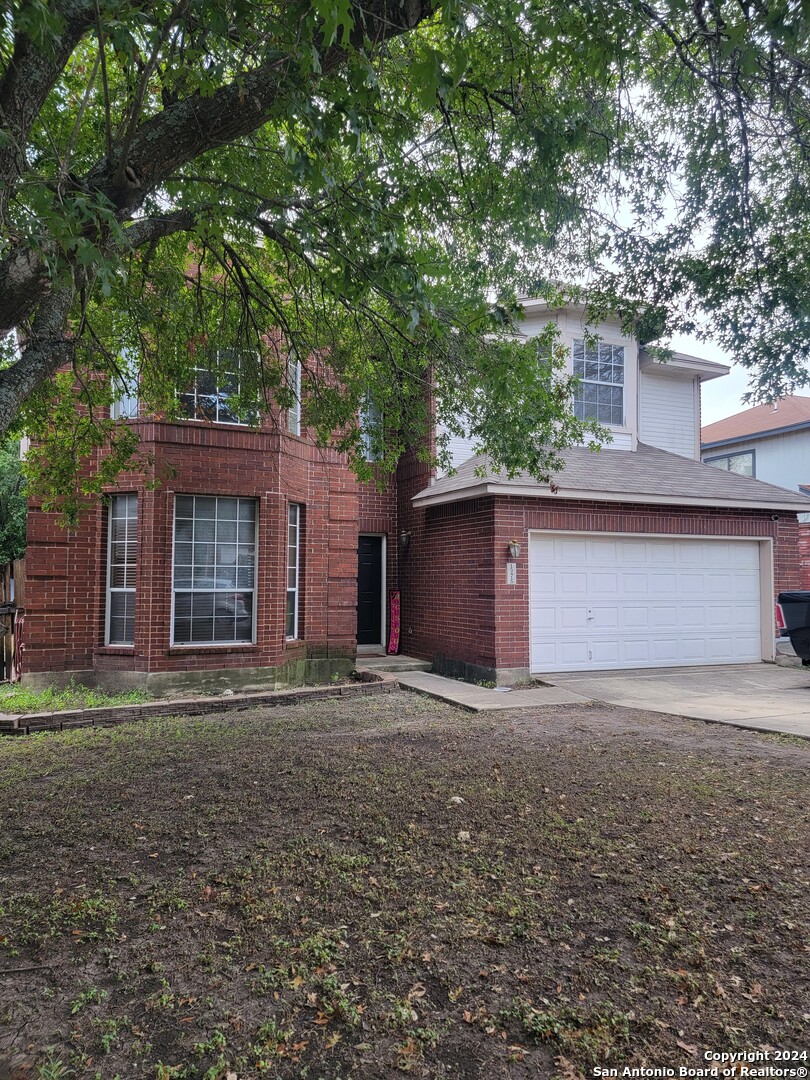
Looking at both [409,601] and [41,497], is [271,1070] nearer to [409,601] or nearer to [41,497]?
[41,497]

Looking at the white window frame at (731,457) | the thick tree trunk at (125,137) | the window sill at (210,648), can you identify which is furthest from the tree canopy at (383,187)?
the white window frame at (731,457)

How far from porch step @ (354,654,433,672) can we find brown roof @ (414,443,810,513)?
9.87 ft

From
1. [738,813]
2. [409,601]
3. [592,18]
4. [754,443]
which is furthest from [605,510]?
[754,443]

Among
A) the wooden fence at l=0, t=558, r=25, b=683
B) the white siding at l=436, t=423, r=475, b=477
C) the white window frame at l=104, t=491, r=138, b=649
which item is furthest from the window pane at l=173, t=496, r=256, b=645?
the white siding at l=436, t=423, r=475, b=477

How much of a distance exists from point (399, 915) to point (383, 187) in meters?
4.68

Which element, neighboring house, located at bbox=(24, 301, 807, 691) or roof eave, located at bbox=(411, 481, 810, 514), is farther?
roof eave, located at bbox=(411, 481, 810, 514)

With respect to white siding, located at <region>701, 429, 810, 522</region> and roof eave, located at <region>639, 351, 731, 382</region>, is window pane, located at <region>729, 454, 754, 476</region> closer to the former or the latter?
white siding, located at <region>701, 429, 810, 522</region>

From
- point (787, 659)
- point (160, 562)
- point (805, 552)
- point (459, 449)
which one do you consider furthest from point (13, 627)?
point (805, 552)

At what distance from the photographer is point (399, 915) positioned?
3.24 metres

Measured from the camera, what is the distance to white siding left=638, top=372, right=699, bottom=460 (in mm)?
14383

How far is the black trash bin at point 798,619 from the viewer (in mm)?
10445

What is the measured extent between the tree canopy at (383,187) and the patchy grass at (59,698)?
293 centimetres

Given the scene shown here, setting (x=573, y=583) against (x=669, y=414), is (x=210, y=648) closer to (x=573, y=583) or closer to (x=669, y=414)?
(x=573, y=583)

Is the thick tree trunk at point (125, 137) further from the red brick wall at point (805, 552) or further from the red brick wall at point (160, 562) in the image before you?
the red brick wall at point (805, 552)
